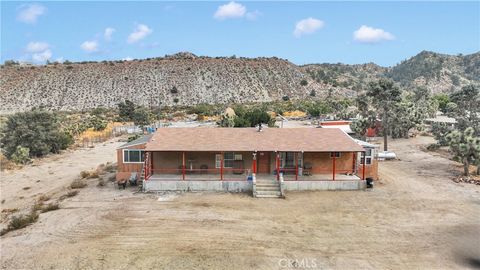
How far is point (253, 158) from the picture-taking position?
23.8 m

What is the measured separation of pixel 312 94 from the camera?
391 ft

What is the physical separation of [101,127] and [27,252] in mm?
42544

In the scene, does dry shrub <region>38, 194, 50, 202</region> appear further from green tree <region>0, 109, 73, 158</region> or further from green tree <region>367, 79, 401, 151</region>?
green tree <region>367, 79, 401, 151</region>

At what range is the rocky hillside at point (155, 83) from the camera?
340 ft

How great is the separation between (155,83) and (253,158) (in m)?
91.9

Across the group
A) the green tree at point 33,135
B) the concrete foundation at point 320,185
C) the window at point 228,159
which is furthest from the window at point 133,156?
the green tree at point 33,135

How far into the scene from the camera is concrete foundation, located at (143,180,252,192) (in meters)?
22.8

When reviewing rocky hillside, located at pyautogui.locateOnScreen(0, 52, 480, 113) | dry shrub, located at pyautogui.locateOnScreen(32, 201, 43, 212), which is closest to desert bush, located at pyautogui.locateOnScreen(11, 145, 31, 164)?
dry shrub, located at pyautogui.locateOnScreen(32, 201, 43, 212)

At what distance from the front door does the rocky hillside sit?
81368mm

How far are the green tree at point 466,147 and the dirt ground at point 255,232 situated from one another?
2691mm

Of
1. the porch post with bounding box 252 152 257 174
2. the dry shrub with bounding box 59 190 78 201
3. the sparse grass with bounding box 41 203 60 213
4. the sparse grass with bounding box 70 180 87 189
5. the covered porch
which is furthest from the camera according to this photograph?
the covered porch

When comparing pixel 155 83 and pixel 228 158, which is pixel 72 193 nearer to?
pixel 228 158

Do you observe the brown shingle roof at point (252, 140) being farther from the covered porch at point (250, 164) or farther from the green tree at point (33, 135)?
the green tree at point (33, 135)

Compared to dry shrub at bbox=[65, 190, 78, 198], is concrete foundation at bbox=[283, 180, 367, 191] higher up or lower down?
higher up
